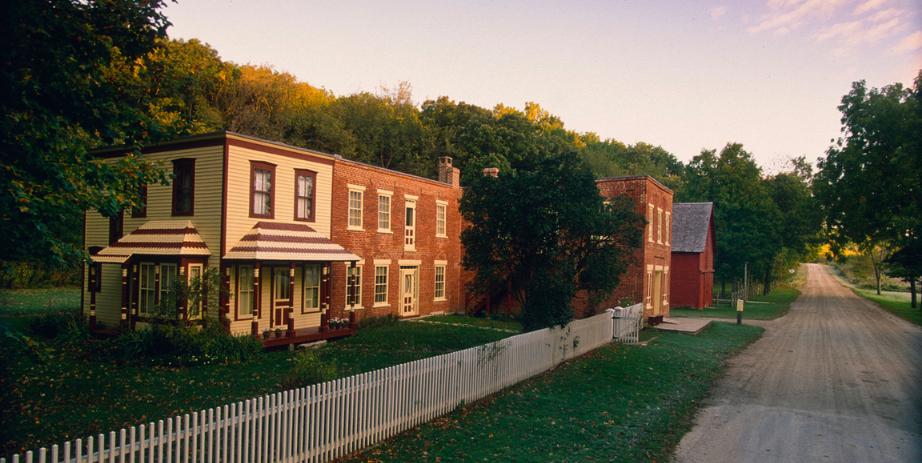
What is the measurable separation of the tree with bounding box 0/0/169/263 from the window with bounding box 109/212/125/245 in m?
12.4

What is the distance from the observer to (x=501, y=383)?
536 inches

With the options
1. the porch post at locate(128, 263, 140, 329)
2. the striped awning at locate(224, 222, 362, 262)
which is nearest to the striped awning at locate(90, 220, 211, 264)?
the porch post at locate(128, 263, 140, 329)

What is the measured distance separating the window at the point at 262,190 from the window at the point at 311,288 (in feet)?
9.42

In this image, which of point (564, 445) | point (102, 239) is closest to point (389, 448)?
point (564, 445)

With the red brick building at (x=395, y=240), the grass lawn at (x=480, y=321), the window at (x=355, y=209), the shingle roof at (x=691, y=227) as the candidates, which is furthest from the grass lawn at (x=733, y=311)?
the window at (x=355, y=209)

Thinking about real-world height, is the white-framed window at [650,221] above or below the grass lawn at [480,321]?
above

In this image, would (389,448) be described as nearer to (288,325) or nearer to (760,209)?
(288,325)

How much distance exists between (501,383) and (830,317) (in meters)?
35.0

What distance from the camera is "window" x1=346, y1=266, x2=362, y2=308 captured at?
22375 millimetres

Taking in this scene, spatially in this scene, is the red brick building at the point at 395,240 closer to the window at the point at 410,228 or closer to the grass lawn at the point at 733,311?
the window at the point at 410,228

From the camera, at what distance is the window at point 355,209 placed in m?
24.2

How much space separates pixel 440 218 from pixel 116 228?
14.6 metres

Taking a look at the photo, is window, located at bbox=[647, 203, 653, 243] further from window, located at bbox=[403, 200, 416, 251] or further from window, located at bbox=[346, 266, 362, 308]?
window, located at bbox=[346, 266, 362, 308]

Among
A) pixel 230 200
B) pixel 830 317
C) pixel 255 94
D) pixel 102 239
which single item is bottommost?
pixel 830 317
